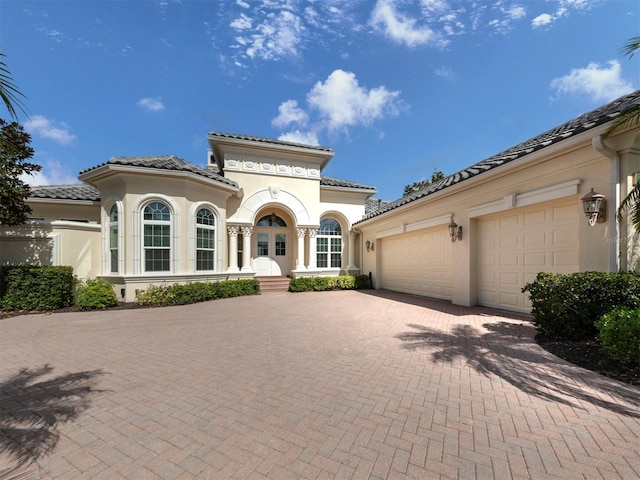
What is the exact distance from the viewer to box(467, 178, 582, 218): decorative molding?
622cm

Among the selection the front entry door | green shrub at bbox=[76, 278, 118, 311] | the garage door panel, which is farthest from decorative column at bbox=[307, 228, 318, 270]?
the garage door panel

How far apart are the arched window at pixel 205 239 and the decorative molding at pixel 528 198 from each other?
10.2 metres

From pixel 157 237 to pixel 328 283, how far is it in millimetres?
8037

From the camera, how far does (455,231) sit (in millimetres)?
9242

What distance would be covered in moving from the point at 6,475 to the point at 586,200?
29.5 feet

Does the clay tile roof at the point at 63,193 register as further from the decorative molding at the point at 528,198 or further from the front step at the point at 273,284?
the decorative molding at the point at 528,198

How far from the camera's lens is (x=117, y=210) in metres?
10.9

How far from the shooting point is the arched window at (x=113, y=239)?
36.4ft

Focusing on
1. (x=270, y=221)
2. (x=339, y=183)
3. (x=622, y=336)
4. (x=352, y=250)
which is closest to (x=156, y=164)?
(x=270, y=221)

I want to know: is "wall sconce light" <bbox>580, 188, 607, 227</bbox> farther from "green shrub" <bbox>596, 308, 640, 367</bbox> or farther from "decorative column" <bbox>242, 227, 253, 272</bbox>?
"decorative column" <bbox>242, 227, 253, 272</bbox>

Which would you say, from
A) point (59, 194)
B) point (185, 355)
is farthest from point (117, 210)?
point (185, 355)

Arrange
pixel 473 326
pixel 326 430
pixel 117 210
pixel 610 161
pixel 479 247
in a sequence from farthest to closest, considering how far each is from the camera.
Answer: pixel 117 210
pixel 479 247
pixel 473 326
pixel 610 161
pixel 326 430

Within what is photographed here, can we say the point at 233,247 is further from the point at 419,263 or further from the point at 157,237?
the point at 419,263

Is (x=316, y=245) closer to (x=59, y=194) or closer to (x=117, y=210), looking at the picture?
(x=117, y=210)
